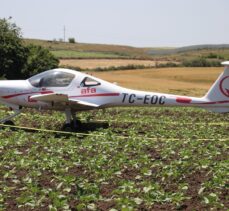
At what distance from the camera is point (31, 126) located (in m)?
16.2

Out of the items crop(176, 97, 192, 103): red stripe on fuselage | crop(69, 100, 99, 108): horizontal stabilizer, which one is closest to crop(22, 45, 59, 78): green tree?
crop(69, 100, 99, 108): horizontal stabilizer

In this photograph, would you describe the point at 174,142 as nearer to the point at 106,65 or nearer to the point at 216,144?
the point at 216,144

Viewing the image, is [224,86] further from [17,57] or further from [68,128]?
[17,57]

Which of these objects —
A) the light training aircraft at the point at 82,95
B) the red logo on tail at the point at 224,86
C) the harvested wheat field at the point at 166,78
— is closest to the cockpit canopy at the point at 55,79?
the light training aircraft at the point at 82,95

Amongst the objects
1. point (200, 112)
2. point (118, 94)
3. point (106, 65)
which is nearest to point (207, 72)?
point (106, 65)

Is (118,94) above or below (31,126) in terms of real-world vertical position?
above

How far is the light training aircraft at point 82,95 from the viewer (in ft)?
51.2

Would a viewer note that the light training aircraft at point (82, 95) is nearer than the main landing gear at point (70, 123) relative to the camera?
No

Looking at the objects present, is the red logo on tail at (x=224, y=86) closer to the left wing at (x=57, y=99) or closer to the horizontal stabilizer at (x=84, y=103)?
the horizontal stabilizer at (x=84, y=103)

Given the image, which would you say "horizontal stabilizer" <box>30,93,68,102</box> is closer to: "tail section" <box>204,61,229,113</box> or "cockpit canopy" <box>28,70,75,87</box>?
"cockpit canopy" <box>28,70,75,87</box>

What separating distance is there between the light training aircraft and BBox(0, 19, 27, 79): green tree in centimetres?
2825

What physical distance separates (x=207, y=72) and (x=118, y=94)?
180ft

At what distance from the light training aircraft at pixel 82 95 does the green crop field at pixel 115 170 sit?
0.93 m

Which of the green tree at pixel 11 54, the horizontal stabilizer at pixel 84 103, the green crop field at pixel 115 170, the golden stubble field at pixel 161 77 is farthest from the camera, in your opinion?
the golden stubble field at pixel 161 77
